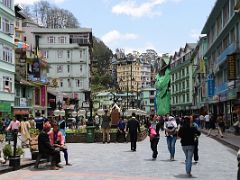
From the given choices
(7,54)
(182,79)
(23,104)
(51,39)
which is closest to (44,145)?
(7,54)

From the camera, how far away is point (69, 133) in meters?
29.3

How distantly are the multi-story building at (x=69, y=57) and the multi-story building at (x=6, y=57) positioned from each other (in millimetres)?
33556

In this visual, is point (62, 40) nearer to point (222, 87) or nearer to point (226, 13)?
point (222, 87)

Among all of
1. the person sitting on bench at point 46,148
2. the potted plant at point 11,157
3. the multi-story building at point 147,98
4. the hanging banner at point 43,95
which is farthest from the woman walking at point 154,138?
the multi-story building at point 147,98

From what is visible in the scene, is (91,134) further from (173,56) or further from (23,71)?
(173,56)

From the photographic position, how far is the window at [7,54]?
4316 cm

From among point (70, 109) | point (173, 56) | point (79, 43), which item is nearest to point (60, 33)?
point (79, 43)

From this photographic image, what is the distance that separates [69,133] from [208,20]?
32.8 metres

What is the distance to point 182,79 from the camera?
10738cm

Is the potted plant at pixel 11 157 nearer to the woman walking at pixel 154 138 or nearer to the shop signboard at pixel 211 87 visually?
the woman walking at pixel 154 138

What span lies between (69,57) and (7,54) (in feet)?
123

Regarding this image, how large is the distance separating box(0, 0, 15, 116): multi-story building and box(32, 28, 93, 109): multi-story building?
33.6m

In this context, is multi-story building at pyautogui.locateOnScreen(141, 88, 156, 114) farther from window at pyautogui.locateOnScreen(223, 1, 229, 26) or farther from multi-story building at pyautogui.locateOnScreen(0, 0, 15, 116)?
multi-story building at pyautogui.locateOnScreen(0, 0, 15, 116)

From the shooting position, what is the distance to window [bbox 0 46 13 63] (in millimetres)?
43156
